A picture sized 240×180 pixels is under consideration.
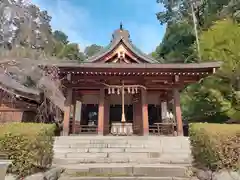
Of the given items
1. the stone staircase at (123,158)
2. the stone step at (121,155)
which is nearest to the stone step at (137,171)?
the stone staircase at (123,158)

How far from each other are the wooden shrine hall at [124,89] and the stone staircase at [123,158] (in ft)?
7.15

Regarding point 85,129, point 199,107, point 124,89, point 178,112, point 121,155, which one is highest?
point 124,89

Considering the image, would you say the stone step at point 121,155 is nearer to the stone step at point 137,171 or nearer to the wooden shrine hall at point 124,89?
the stone step at point 137,171

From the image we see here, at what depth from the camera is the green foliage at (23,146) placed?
5480mm

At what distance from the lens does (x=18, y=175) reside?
5.48 m

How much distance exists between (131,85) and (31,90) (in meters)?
5.66

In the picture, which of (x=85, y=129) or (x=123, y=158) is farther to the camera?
(x=85, y=129)

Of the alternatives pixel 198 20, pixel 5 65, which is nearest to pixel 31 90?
pixel 5 65

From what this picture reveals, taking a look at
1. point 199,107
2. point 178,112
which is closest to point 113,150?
point 178,112

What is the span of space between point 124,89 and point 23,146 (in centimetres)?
864

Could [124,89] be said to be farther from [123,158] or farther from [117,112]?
[123,158]

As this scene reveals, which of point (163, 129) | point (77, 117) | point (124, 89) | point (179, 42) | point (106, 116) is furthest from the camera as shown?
point (179, 42)

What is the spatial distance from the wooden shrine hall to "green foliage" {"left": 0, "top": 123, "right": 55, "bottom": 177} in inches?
236

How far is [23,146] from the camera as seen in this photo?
5.52m
